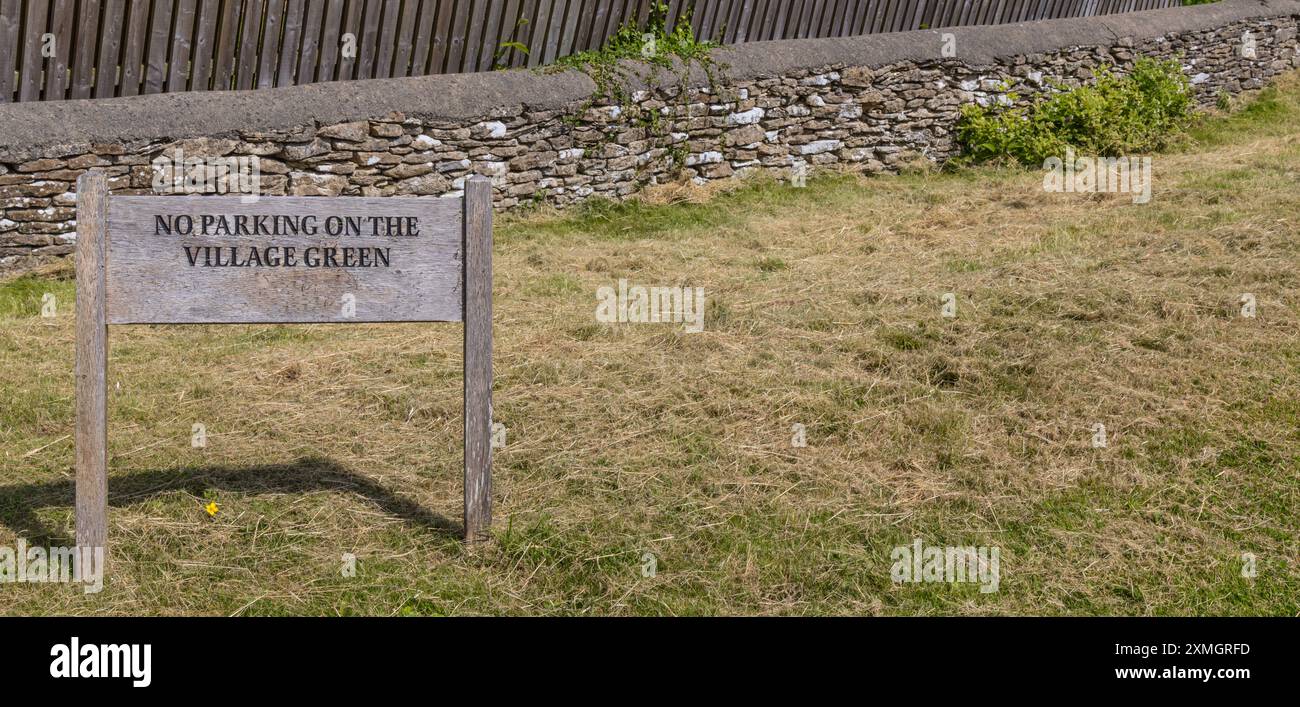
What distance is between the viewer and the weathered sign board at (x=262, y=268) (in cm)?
405

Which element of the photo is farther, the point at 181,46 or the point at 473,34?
the point at 473,34

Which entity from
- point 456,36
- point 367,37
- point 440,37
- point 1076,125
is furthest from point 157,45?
point 1076,125

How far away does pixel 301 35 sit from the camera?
8203mm

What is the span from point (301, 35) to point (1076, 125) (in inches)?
259

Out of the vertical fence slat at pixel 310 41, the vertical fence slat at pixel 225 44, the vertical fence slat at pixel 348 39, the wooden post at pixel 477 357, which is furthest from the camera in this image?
the vertical fence slat at pixel 348 39

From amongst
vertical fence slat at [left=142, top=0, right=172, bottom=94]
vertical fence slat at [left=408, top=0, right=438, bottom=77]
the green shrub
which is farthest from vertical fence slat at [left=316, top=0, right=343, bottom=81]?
the green shrub

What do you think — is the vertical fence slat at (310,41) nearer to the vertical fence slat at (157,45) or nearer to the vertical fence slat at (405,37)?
the vertical fence slat at (405,37)

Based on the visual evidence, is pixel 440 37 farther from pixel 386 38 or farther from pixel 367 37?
pixel 367 37

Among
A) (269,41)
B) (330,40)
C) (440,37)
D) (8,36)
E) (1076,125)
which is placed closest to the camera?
(8,36)

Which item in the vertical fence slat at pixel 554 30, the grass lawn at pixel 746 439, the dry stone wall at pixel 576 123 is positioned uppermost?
the vertical fence slat at pixel 554 30

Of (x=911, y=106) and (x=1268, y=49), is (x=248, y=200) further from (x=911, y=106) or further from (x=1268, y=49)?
(x=1268, y=49)

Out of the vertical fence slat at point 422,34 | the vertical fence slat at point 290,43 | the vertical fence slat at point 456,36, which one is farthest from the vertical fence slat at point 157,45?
the vertical fence slat at point 456,36

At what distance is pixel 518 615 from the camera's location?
3.96 m

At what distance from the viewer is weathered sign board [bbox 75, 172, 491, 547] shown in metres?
4.05
